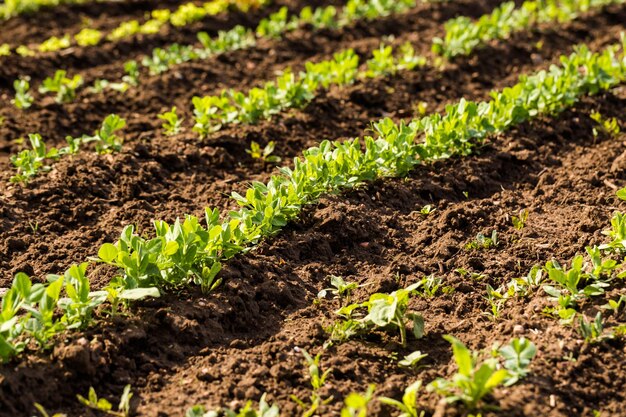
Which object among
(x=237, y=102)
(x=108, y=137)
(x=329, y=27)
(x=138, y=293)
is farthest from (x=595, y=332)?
(x=329, y=27)

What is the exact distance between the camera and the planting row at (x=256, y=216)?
3386 mm

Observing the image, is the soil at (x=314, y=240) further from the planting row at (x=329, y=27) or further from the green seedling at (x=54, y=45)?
the green seedling at (x=54, y=45)

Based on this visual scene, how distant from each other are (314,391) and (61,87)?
4492 millimetres

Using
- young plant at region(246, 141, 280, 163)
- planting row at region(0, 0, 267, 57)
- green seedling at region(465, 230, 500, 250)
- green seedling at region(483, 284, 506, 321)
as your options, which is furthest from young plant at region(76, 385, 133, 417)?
planting row at region(0, 0, 267, 57)

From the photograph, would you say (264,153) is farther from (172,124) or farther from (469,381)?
(469,381)

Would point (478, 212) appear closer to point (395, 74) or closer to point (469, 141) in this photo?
point (469, 141)

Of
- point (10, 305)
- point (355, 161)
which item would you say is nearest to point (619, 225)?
point (355, 161)

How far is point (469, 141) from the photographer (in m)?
5.54

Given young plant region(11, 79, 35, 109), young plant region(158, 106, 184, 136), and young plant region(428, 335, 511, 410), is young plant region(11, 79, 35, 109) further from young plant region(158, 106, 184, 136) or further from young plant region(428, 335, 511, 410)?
young plant region(428, 335, 511, 410)

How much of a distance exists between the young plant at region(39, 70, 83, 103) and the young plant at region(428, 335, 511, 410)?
4824 mm

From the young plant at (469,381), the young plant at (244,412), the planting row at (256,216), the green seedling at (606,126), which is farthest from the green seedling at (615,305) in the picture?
the green seedling at (606,126)

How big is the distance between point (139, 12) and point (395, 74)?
14.6 feet

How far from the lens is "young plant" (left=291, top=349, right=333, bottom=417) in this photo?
10.4 ft

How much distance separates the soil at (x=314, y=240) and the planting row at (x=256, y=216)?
0.10 meters
